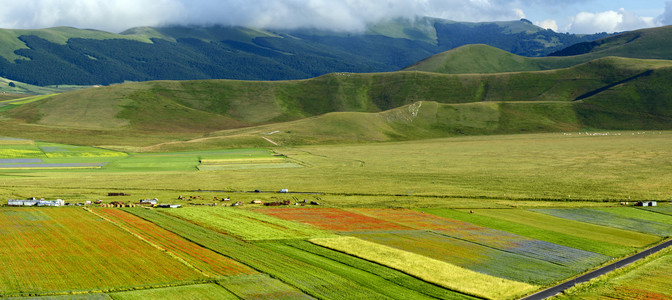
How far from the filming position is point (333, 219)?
81.9m

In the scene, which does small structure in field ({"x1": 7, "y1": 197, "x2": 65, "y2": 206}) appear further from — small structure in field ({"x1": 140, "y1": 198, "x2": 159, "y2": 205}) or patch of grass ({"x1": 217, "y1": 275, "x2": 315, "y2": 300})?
patch of grass ({"x1": 217, "y1": 275, "x2": 315, "y2": 300})

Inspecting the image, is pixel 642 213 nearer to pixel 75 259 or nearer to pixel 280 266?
pixel 280 266

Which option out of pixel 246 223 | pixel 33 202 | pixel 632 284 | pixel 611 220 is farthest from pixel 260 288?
pixel 33 202

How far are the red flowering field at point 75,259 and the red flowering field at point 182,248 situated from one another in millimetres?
1519

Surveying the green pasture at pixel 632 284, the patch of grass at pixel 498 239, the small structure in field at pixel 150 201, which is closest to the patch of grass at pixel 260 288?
the green pasture at pixel 632 284

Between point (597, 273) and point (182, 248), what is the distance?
4246 centimetres

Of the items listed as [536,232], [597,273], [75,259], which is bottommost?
[75,259]

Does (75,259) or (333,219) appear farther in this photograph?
(333,219)

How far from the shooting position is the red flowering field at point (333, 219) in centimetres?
7625

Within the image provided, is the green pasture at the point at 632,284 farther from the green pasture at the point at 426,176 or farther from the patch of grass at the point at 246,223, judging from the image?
the green pasture at the point at 426,176

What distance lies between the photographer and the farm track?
48906mm

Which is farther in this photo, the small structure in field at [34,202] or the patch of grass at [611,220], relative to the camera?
the small structure in field at [34,202]

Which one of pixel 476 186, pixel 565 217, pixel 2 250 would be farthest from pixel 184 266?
pixel 476 186

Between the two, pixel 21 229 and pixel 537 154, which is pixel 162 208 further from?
pixel 537 154
